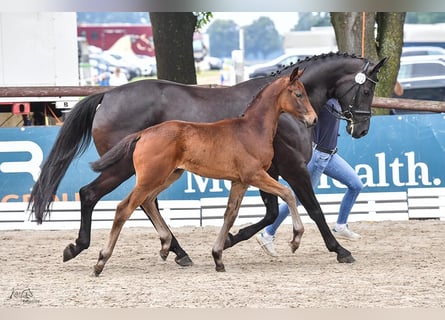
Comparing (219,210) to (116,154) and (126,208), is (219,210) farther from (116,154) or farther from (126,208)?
(116,154)

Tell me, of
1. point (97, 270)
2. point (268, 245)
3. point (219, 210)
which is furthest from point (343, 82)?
point (219, 210)

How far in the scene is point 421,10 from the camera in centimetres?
281

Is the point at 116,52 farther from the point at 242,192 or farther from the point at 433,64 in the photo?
the point at 242,192

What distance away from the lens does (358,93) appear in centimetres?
797

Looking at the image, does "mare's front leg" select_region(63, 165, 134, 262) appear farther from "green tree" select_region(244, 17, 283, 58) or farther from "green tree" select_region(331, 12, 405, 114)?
"green tree" select_region(244, 17, 283, 58)

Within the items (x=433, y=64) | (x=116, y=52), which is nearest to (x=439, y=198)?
(x=433, y=64)

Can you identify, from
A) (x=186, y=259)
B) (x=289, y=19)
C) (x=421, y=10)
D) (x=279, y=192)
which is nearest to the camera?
(x=421, y=10)

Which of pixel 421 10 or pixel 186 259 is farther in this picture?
pixel 186 259

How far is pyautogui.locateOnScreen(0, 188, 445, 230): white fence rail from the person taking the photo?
1062 centimetres

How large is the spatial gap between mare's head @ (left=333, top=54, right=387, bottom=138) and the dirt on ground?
1256 mm

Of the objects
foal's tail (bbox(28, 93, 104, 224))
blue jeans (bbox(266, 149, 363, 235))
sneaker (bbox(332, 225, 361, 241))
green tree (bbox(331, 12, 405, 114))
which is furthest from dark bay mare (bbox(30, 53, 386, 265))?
green tree (bbox(331, 12, 405, 114))

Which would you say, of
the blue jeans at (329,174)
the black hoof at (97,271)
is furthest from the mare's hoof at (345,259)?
the black hoof at (97,271)

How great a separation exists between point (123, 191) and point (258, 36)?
47.3m

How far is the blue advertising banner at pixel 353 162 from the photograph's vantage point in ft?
34.9
